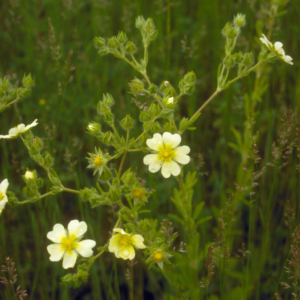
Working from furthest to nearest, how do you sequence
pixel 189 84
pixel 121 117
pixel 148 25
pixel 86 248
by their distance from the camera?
pixel 121 117, pixel 148 25, pixel 189 84, pixel 86 248

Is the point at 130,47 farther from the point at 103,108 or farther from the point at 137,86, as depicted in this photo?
the point at 103,108

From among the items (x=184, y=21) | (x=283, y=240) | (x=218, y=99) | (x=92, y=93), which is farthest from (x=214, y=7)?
(x=283, y=240)

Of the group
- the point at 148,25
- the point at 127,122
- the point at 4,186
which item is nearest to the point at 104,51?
the point at 148,25

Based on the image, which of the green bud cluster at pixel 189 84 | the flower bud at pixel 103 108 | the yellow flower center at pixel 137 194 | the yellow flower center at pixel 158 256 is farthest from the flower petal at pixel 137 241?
the green bud cluster at pixel 189 84

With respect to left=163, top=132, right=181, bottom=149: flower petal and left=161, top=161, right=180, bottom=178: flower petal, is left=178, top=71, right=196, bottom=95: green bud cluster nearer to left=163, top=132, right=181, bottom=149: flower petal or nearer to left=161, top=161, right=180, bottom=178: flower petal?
left=163, top=132, right=181, bottom=149: flower petal

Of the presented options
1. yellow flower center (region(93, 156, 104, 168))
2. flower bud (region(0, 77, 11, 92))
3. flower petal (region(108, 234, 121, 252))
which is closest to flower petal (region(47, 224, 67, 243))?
flower petal (region(108, 234, 121, 252))

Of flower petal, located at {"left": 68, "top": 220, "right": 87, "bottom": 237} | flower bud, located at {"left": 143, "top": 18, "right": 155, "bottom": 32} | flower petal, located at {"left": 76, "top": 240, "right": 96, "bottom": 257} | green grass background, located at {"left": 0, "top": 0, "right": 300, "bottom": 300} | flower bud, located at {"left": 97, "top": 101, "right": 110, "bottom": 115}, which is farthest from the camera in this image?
green grass background, located at {"left": 0, "top": 0, "right": 300, "bottom": 300}

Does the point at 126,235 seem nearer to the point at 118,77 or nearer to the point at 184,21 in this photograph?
the point at 118,77
